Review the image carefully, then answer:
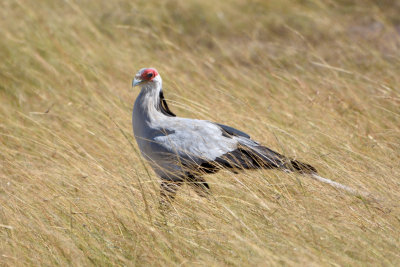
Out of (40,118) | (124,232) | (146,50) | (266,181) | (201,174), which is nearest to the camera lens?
(124,232)

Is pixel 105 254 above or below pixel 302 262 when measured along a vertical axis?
below

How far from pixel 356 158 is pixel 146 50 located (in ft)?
11.6

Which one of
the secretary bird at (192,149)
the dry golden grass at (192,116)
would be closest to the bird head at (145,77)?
the secretary bird at (192,149)

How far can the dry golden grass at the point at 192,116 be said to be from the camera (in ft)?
10.1

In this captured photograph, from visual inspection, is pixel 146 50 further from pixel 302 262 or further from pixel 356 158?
pixel 302 262

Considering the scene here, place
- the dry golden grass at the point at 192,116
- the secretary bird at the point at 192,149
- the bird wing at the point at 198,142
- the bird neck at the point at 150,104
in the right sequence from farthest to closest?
1. the bird neck at the point at 150,104
2. the bird wing at the point at 198,142
3. the secretary bird at the point at 192,149
4. the dry golden grass at the point at 192,116

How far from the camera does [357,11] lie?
861cm

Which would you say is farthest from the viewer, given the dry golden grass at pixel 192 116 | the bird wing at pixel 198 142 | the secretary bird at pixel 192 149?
the bird wing at pixel 198 142

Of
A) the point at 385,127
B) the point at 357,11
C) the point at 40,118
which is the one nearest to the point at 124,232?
the point at 385,127

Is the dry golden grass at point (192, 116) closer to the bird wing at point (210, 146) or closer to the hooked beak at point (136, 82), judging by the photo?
the bird wing at point (210, 146)

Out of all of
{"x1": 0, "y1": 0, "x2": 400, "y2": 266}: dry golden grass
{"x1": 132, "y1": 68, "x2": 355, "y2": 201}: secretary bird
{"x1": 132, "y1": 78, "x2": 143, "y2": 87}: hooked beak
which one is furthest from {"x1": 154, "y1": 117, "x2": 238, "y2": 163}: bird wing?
{"x1": 132, "y1": 78, "x2": 143, "y2": 87}: hooked beak

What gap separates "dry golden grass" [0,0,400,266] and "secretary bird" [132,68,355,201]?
113 mm

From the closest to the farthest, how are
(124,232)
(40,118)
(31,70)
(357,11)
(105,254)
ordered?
(105,254) < (124,232) < (40,118) < (31,70) < (357,11)

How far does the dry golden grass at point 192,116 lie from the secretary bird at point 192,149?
11 centimetres
